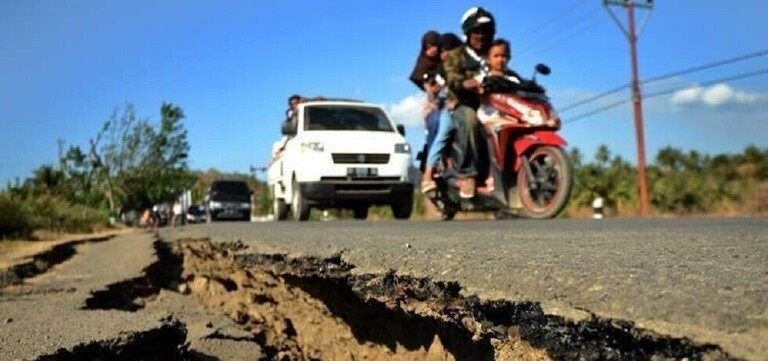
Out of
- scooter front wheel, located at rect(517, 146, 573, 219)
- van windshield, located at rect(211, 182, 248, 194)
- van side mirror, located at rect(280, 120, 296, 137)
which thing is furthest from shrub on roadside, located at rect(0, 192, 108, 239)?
scooter front wheel, located at rect(517, 146, 573, 219)

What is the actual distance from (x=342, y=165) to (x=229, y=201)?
16.8 meters

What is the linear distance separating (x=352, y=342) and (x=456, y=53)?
15.2ft

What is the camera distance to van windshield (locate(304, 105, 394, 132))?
11391 millimetres

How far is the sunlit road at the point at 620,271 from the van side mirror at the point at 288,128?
741 cm

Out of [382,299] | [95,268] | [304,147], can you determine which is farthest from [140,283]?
[304,147]

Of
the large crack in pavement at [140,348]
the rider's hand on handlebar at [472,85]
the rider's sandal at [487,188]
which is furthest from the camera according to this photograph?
the rider's sandal at [487,188]

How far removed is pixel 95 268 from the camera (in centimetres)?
725

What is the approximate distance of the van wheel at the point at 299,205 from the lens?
10594 mm

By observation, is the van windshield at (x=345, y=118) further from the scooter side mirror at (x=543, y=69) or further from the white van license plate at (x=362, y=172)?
the scooter side mirror at (x=543, y=69)

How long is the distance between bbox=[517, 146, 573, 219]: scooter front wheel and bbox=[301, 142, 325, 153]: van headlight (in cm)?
403

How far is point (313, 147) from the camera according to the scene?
10703 millimetres

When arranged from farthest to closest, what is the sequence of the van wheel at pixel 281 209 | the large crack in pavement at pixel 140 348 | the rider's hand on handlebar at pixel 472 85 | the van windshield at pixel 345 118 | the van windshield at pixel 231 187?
the van windshield at pixel 231 187 < the van wheel at pixel 281 209 < the van windshield at pixel 345 118 < the rider's hand on handlebar at pixel 472 85 < the large crack in pavement at pixel 140 348

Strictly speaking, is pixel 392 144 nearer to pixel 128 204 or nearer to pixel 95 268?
pixel 95 268

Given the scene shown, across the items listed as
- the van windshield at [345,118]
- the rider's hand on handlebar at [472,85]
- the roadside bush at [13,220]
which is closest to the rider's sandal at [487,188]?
the rider's hand on handlebar at [472,85]
